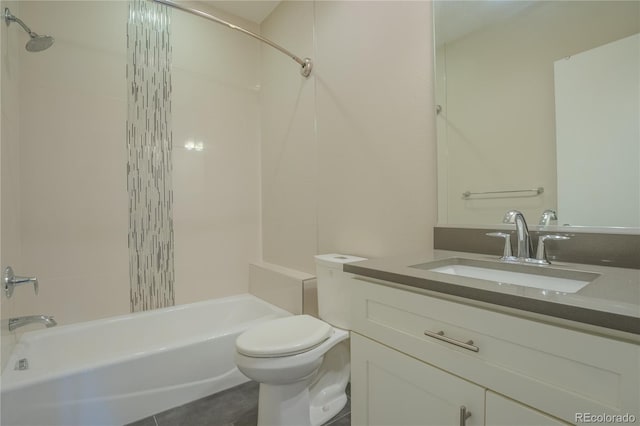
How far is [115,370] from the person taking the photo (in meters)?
1.37

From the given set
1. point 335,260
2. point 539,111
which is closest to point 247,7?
point 335,260

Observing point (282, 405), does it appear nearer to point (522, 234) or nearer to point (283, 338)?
point (283, 338)

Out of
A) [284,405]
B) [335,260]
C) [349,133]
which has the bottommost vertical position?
[284,405]

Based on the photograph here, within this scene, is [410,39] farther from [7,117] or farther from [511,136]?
[7,117]

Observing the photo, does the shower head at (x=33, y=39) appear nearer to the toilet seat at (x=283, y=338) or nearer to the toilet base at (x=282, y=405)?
the toilet seat at (x=283, y=338)

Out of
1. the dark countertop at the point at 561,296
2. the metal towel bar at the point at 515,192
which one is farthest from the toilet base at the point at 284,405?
the metal towel bar at the point at 515,192

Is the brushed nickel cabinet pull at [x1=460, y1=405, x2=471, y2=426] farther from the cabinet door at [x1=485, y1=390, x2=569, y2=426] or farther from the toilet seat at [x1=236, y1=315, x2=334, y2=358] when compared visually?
the toilet seat at [x1=236, y1=315, x2=334, y2=358]

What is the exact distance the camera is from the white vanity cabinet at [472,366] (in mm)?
509

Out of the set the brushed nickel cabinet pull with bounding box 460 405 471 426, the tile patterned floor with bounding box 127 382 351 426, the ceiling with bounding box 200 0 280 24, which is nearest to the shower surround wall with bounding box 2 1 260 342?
the ceiling with bounding box 200 0 280 24

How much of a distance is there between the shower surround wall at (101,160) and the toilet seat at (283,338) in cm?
104

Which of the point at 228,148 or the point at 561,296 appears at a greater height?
the point at 228,148

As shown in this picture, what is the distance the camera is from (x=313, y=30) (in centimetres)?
202

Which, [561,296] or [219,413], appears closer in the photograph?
[561,296]

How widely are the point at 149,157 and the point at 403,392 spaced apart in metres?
2.06
